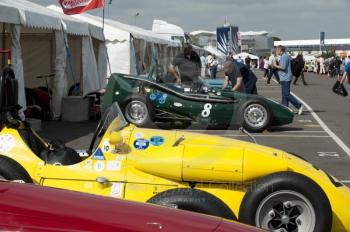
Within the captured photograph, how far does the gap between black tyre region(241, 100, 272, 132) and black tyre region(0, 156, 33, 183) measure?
25.9ft

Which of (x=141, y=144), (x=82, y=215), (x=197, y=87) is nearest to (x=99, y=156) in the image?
(x=141, y=144)

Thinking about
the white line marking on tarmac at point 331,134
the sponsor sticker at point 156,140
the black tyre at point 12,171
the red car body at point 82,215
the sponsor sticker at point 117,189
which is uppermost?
the red car body at point 82,215

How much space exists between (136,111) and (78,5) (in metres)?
4.08

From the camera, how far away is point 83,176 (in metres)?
4.91

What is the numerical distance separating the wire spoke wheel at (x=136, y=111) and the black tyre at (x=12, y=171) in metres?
7.44

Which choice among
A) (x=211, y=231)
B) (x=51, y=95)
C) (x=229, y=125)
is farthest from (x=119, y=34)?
(x=211, y=231)

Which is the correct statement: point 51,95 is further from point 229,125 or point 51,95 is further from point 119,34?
point 119,34

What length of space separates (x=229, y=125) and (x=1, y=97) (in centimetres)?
801

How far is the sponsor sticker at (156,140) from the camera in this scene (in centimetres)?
506

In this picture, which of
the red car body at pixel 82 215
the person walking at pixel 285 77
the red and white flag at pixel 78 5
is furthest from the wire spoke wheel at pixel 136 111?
the red car body at pixel 82 215

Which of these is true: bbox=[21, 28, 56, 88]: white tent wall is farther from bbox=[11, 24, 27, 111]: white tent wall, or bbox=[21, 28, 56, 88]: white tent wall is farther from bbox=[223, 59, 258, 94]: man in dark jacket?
bbox=[223, 59, 258, 94]: man in dark jacket

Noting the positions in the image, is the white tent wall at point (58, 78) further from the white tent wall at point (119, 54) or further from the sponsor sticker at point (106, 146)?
the sponsor sticker at point (106, 146)

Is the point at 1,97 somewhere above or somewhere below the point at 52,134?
above

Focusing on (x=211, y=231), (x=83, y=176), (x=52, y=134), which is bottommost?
(x=52, y=134)
